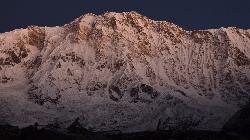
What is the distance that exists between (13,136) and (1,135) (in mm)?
1497

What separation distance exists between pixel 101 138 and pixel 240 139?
658 inches

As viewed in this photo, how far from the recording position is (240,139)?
71000mm

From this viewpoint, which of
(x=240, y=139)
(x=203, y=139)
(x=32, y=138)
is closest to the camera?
(x=32, y=138)

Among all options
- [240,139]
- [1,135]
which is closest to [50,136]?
[1,135]

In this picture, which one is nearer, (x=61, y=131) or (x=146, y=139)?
(x=61, y=131)

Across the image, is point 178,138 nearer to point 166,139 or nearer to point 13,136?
point 166,139

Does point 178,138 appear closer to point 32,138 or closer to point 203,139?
point 203,139

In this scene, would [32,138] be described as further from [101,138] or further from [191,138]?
[191,138]

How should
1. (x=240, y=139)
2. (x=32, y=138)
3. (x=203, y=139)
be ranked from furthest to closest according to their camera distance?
(x=240, y=139)
(x=203, y=139)
(x=32, y=138)

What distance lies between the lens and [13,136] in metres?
62.3

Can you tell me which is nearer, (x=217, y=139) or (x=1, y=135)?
(x=1, y=135)

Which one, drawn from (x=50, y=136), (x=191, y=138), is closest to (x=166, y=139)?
(x=191, y=138)

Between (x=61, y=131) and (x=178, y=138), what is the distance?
13542 mm

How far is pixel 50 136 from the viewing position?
60250mm
